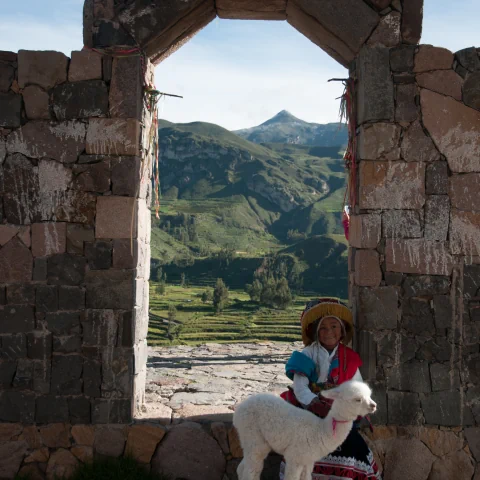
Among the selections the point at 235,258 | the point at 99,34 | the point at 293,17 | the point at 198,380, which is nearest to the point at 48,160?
the point at 99,34

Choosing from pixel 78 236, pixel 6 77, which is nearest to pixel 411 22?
pixel 78 236

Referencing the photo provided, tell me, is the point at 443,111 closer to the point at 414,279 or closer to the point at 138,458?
the point at 414,279

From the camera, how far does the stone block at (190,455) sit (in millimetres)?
5145

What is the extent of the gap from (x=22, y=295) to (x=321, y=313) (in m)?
2.42

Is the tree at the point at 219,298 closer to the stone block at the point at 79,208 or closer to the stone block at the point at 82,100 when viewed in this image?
the stone block at the point at 79,208

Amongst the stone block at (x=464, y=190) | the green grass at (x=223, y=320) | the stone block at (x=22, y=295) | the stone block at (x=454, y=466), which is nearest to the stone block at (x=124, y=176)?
the stone block at (x=22, y=295)

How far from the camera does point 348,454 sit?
448 centimetres

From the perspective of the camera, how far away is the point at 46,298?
5.11m

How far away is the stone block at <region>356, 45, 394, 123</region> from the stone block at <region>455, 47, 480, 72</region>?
0.59 metres

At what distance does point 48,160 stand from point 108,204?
2.02ft

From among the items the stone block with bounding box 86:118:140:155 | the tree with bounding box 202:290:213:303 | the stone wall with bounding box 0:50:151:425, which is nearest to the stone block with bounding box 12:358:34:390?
the stone wall with bounding box 0:50:151:425

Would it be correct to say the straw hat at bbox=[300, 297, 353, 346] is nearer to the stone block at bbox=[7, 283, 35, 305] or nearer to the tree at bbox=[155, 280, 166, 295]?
the stone block at bbox=[7, 283, 35, 305]

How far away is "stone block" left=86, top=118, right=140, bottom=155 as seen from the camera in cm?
511

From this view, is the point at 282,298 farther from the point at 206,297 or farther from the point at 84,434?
the point at 84,434
